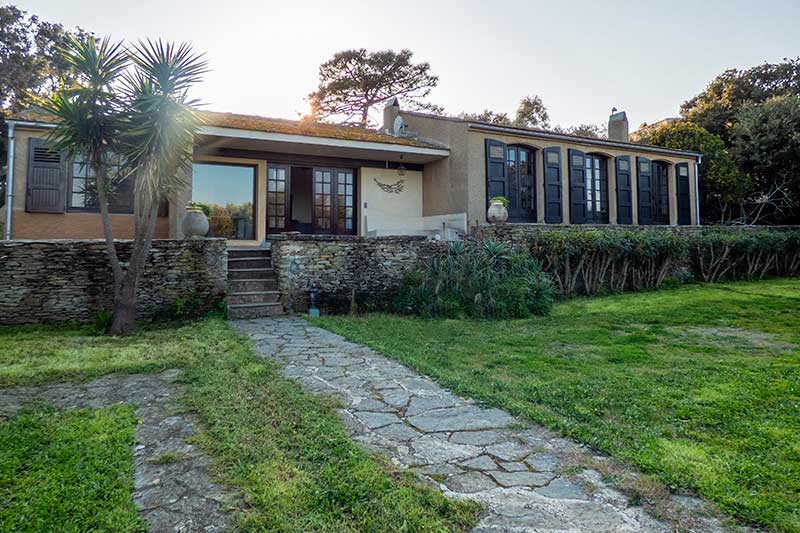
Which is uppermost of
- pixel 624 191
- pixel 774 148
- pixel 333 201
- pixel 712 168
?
pixel 774 148

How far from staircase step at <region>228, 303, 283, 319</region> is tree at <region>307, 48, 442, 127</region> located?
645 inches

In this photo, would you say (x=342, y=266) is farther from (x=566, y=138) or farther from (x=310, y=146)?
(x=566, y=138)

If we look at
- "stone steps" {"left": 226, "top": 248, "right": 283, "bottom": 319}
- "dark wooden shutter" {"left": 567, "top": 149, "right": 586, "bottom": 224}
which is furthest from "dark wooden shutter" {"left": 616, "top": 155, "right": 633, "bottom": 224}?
"stone steps" {"left": 226, "top": 248, "right": 283, "bottom": 319}

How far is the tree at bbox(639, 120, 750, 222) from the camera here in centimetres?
1608

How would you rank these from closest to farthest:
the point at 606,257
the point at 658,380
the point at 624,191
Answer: the point at 658,380 < the point at 606,257 < the point at 624,191

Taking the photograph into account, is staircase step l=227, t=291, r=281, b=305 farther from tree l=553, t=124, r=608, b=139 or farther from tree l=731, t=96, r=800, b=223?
tree l=553, t=124, r=608, b=139

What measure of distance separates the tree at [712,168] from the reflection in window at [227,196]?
1556 cm

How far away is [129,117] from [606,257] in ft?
32.8

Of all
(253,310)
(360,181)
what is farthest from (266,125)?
(253,310)

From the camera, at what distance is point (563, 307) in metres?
8.66

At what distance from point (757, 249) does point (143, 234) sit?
15.8 meters

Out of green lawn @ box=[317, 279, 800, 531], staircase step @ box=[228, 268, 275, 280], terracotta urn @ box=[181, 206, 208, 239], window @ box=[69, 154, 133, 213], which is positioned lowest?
green lawn @ box=[317, 279, 800, 531]

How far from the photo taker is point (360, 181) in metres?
11.9

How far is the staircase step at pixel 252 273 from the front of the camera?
8328mm
